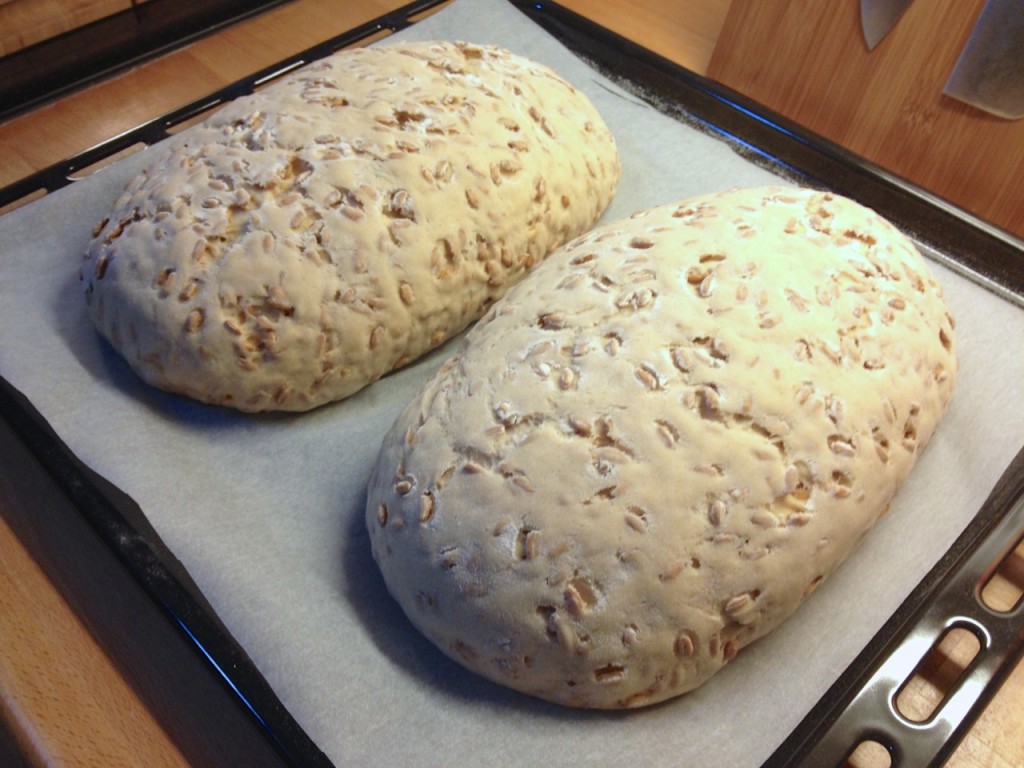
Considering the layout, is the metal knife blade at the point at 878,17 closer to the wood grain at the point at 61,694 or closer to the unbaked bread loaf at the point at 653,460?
the unbaked bread loaf at the point at 653,460

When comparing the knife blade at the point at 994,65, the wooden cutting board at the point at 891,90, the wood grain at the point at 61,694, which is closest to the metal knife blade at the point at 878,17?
the wooden cutting board at the point at 891,90

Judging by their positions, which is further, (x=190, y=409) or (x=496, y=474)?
(x=190, y=409)

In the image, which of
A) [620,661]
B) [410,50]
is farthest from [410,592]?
[410,50]

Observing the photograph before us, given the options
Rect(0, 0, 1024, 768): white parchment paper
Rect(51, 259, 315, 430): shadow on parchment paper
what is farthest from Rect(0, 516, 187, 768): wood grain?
Rect(51, 259, 315, 430): shadow on parchment paper

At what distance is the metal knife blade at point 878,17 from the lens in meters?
1.36

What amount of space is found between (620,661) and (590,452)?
0.20m

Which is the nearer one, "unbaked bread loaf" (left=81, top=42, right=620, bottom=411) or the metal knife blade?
"unbaked bread loaf" (left=81, top=42, right=620, bottom=411)

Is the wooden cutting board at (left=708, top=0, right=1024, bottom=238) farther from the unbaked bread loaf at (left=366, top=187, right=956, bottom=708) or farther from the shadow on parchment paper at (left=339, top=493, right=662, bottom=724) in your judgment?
the shadow on parchment paper at (left=339, top=493, right=662, bottom=724)

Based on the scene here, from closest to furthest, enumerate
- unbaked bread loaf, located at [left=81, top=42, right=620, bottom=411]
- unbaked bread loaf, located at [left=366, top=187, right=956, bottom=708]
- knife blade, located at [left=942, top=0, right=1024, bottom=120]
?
unbaked bread loaf, located at [left=366, top=187, right=956, bottom=708] → unbaked bread loaf, located at [left=81, top=42, right=620, bottom=411] → knife blade, located at [left=942, top=0, right=1024, bottom=120]

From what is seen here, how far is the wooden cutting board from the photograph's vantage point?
135cm

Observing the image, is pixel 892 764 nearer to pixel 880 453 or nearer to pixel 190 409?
pixel 880 453

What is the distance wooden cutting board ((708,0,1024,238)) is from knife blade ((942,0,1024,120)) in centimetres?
2

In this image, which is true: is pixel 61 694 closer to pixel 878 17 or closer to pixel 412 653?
pixel 412 653

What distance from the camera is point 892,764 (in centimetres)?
81
